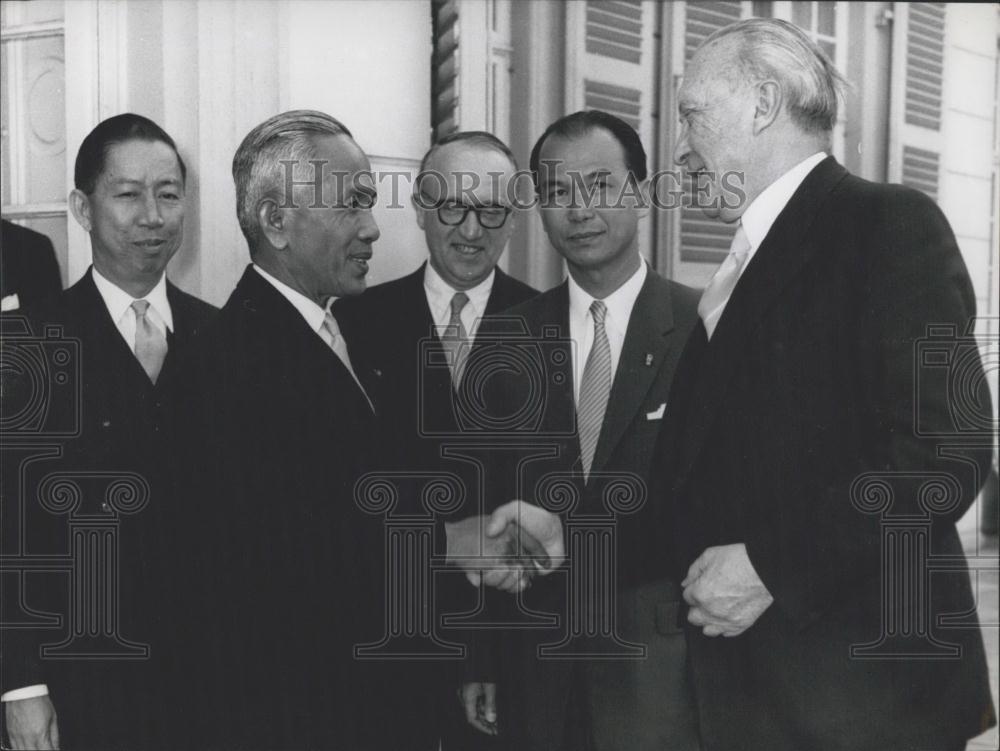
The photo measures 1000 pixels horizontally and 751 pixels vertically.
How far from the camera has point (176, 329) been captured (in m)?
2.30

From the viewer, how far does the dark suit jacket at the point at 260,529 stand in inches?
87.4

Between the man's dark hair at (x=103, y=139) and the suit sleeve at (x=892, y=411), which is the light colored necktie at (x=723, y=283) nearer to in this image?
the suit sleeve at (x=892, y=411)

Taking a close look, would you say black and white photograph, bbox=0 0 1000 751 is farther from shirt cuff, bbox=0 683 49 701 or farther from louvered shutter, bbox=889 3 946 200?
louvered shutter, bbox=889 3 946 200

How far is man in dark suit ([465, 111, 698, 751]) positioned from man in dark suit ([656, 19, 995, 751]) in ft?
0.41

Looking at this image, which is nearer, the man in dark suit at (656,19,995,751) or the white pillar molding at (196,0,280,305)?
the man in dark suit at (656,19,995,751)

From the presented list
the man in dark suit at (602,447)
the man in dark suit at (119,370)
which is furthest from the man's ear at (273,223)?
the man in dark suit at (602,447)

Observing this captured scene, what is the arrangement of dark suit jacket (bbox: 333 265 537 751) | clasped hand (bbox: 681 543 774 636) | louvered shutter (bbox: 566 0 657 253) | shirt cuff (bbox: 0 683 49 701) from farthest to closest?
louvered shutter (bbox: 566 0 657 253), dark suit jacket (bbox: 333 265 537 751), shirt cuff (bbox: 0 683 49 701), clasped hand (bbox: 681 543 774 636)

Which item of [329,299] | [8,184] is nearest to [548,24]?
[329,299]

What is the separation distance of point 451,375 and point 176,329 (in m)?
0.64

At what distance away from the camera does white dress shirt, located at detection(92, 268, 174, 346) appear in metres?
2.30

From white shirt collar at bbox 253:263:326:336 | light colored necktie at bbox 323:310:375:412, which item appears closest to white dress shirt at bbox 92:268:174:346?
white shirt collar at bbox 253:263:326:336

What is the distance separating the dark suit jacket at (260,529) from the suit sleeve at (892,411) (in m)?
0.97

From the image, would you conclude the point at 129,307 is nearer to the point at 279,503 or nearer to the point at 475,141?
the point at 279,503

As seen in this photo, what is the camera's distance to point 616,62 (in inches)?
97.2
